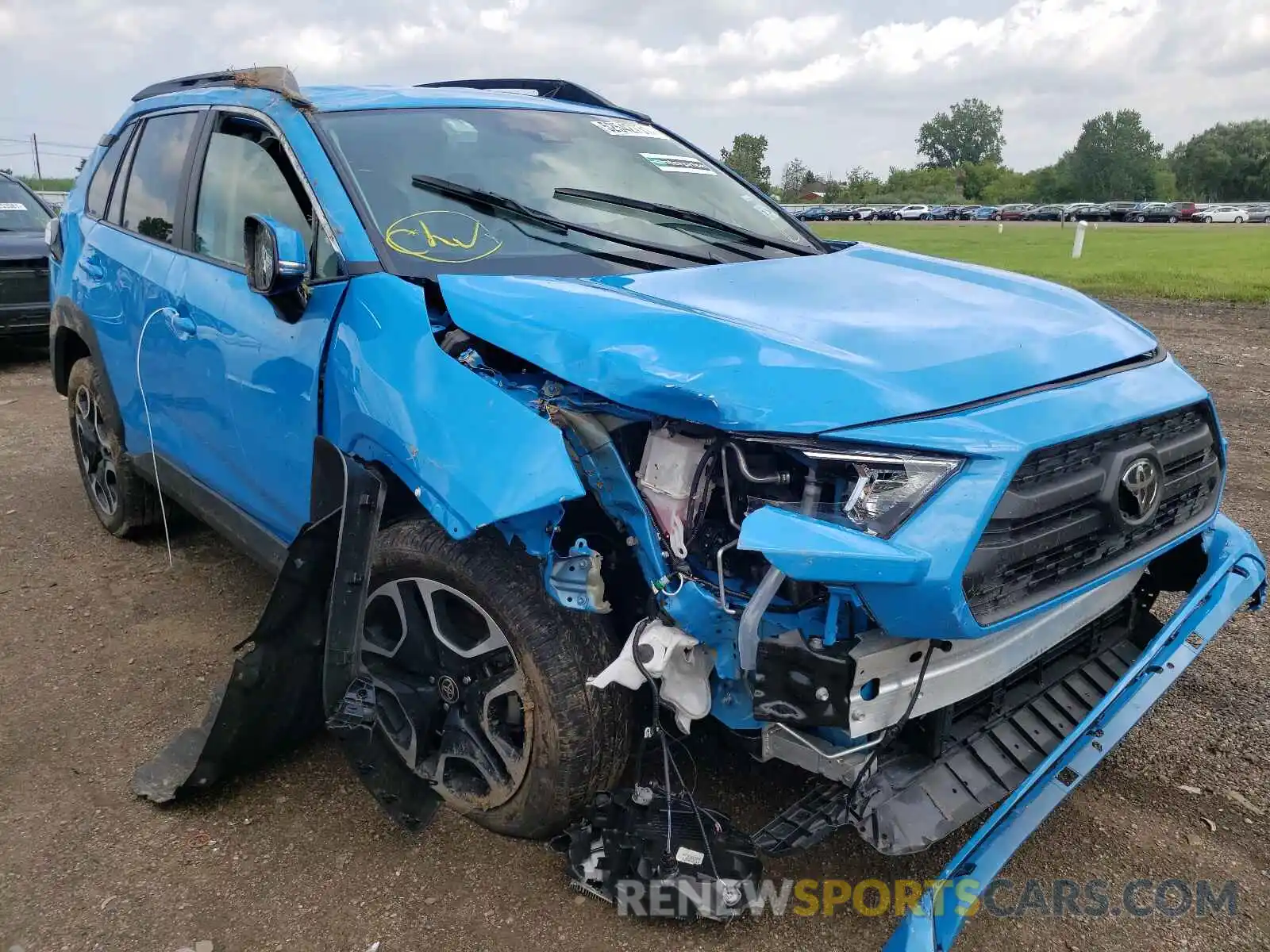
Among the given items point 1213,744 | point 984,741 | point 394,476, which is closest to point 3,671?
point 394,476

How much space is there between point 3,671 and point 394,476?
2078mm

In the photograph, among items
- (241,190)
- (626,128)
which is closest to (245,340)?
(241,190)

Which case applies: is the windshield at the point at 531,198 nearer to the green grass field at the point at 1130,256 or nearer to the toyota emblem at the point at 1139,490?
the toyota emblem at the point at 1139,490

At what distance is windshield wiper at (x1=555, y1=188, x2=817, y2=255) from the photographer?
10.6 feet

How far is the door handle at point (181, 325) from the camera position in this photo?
3.49m

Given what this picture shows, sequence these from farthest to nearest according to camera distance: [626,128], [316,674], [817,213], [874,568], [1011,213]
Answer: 1. [1011,213]
2. [817,213]
3. [626,128]
4. [316,674]
5. [874,568]

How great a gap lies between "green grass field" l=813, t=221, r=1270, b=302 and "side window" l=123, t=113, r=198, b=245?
629 centimetres

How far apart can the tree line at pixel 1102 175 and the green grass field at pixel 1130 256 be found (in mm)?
37492

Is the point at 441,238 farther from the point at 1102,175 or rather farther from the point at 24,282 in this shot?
the point at 1102,175

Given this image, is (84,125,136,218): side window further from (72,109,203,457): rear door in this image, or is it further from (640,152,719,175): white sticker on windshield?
(640,152,719,175): white sticker on windshield

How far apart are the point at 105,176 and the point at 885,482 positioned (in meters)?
4.32

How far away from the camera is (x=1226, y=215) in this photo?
52688mm

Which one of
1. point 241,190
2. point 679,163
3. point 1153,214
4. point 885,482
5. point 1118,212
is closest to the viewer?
point 885,482

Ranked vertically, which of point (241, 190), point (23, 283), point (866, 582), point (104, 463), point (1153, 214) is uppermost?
point (241, 190)
